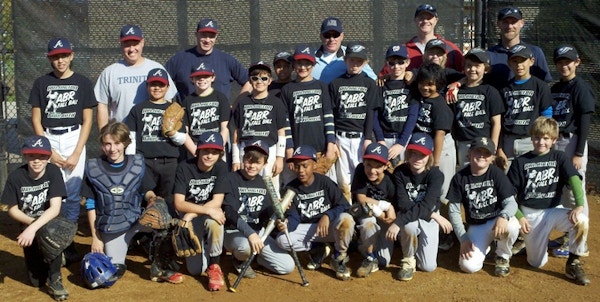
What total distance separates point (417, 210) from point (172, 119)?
201 centimetres

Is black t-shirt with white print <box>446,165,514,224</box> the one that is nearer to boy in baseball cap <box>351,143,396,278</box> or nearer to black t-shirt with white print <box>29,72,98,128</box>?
boy in baseball cap <box>351,143,396,278</box>

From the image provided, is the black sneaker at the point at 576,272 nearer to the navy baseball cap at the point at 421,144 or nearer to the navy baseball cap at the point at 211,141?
the navy baseball cap at the point at 421,144

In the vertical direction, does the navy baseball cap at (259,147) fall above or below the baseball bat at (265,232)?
above

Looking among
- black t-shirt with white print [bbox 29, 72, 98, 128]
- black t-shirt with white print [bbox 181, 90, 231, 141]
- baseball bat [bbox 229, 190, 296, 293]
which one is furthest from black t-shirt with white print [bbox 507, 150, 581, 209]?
black t-shirt with white print [bbox 29, 72, 98, 128]

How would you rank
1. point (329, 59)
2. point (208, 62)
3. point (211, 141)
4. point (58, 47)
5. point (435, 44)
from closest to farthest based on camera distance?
point (211, 141) → point (58, 47) → point (435, 44) → point (208, 62) → point (329, 59)

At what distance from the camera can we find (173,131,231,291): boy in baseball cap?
5379 millimetres

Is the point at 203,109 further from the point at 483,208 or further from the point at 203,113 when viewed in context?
the point at 483,208

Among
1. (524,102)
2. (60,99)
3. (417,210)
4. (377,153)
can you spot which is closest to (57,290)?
(60,99)

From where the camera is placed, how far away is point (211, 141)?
5.41 metres

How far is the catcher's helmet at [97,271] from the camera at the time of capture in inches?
205

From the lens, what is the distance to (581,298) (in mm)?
5152

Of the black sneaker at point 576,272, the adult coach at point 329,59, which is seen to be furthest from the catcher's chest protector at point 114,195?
the black sneaker at point 576,272

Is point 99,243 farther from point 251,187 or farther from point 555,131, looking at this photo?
point 555,131

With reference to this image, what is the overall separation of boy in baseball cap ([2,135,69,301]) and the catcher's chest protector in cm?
26
